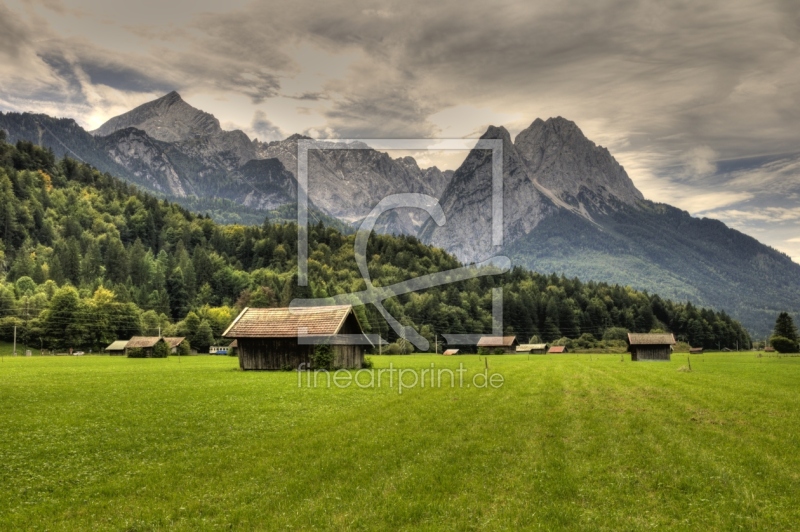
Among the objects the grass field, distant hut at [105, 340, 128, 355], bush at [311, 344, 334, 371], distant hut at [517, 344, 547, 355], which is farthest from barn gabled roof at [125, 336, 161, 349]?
distant hut at [517, 344, 547, 355]

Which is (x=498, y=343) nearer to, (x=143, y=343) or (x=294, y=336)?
(x=143, y=343)

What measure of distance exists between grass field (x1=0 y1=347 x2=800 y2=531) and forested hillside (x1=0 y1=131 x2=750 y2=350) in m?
101

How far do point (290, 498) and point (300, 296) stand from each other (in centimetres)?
11138

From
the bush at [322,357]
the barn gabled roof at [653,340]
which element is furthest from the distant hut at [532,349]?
the bush at [322,357]

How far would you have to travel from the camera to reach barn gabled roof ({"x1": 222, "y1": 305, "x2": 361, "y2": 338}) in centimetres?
5106

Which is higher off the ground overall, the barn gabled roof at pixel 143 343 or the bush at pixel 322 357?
the bush at pixel 322 357

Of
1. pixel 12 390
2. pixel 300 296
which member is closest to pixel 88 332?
pixel 300 296

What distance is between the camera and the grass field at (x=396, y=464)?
11172 mm

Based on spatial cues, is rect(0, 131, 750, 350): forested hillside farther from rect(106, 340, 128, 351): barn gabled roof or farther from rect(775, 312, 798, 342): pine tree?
rect(775, 312, 798, 342): pine tree

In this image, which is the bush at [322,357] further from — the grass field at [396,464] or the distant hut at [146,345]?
the distant hut at [146,345]

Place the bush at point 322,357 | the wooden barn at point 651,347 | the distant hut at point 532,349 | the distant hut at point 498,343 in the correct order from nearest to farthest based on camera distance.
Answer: the bush at point 322,357 < the wooden barn at point 651,347 < the distant hut at point 498,343 < the distant hut at point 532,349

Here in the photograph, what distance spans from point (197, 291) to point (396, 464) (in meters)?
168

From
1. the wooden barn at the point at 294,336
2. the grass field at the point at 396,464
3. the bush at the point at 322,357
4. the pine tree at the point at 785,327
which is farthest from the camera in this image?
the pine tree at the point at 785,327

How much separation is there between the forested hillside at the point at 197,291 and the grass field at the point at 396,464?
101 meters
